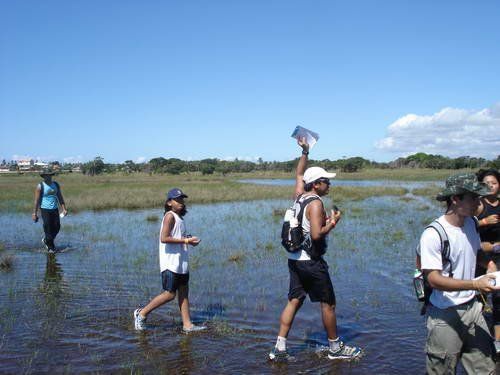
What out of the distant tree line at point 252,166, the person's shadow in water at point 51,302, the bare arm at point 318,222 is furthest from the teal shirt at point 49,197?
the distant tree line at point 252,166

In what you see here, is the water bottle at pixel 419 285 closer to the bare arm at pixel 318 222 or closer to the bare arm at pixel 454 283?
the bare arm at pixel 454 283

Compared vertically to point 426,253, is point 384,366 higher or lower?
lower

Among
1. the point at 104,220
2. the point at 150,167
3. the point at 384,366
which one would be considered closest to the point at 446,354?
the point at 384,366

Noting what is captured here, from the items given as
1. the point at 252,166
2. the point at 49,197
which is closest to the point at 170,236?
the point at 49,197

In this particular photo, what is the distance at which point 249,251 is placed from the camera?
11.9 meters

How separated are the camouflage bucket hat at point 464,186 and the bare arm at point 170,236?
3.25m

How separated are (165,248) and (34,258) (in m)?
6.56

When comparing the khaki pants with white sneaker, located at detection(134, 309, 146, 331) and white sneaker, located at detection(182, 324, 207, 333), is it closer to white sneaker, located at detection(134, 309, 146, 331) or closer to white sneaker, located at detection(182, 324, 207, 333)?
white sneaker, located at detection(182, 324, 207, 333)

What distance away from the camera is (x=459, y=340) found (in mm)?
3408

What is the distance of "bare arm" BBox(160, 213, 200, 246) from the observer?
5.75 m

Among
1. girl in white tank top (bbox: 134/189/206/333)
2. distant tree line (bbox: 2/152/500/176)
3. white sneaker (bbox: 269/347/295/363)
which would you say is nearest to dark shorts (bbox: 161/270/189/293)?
girl in white tank top (bbox: 134/189/206/333)

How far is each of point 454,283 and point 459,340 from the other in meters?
0.55

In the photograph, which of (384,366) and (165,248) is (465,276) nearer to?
(384,366)

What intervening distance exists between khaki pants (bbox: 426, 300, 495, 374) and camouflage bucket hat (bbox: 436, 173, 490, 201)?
2.81 feet
